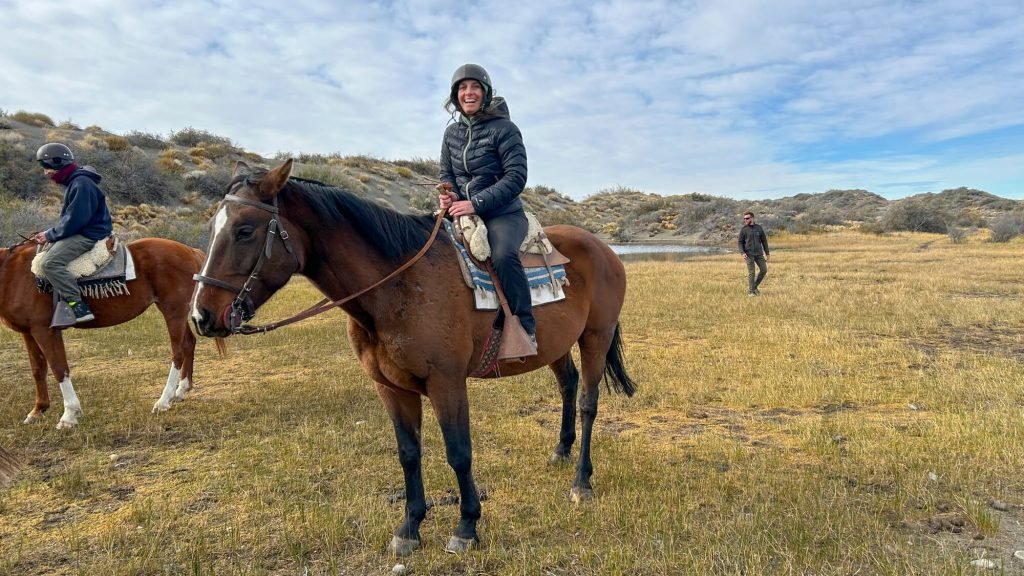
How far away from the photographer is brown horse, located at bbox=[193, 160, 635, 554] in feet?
8.86

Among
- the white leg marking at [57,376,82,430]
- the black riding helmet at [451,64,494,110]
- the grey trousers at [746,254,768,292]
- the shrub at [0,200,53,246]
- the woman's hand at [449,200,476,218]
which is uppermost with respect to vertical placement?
the shrub at [0,200,53,246]

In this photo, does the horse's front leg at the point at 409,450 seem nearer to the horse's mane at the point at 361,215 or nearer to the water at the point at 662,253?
the horse's mane at the point at 361,215

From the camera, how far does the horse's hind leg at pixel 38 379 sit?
20.3ft

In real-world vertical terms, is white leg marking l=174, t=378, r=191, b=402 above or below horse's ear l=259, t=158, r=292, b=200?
below

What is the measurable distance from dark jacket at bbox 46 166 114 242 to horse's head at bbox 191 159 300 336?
15.6 ft

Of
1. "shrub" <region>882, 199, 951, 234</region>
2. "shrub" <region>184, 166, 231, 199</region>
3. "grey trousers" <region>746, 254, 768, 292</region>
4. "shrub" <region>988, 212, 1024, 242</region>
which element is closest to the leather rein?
"grey trousers" <region>746, 254, 768, 292</region>

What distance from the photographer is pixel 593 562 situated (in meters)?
3.17

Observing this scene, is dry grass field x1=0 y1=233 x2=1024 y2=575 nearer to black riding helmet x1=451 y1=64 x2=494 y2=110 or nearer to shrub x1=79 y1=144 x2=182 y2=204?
black riding helmet x1=451 y1=64 x2=494 y2=110

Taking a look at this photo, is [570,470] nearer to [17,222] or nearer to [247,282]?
[247,282]

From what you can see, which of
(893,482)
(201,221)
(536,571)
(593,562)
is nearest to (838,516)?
(893,482)

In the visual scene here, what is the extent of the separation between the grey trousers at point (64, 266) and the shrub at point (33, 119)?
139 feet

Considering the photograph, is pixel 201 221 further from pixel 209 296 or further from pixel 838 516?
pixel 838 516

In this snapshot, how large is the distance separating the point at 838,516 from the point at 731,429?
6.69ft

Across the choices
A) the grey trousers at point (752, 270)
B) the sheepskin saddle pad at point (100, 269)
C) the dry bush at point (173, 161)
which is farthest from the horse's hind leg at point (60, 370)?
the dry bush at point (173, 161)
